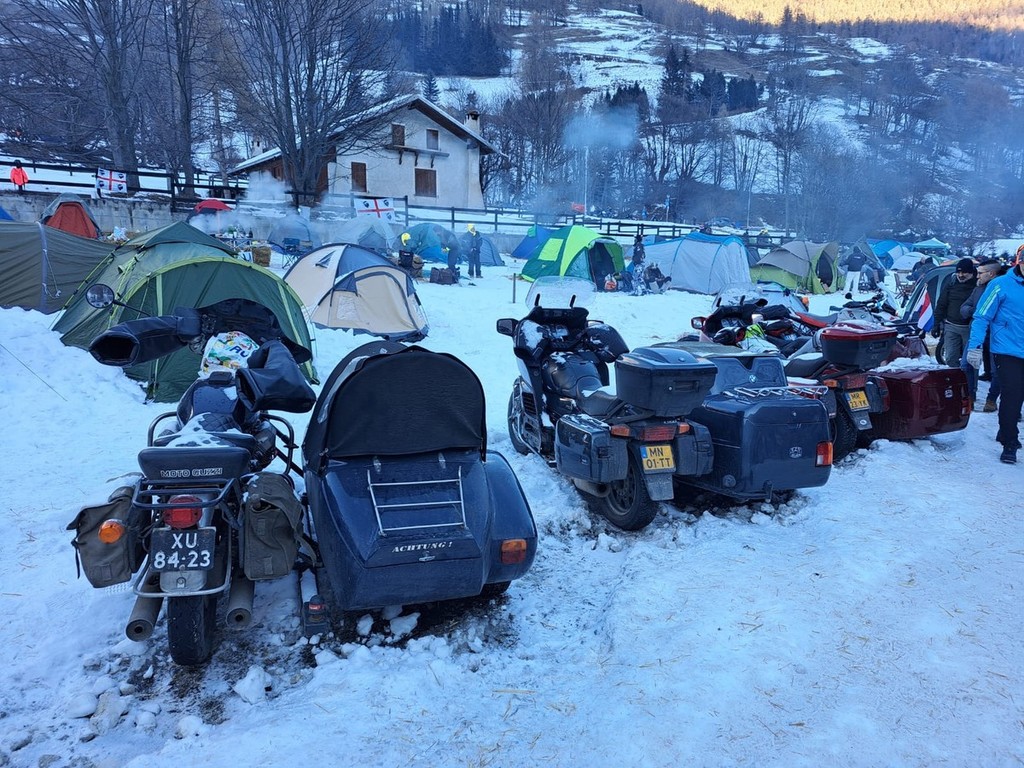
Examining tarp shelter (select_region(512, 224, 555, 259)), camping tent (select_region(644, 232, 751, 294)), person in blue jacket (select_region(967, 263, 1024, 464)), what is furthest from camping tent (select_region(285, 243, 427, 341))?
tarp shelter (select_region(512, 224, 555, 259))

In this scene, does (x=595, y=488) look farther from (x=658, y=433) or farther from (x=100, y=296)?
(x=100, y=296)

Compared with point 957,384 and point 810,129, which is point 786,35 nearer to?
point 810,129

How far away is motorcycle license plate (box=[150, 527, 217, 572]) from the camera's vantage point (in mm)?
2617

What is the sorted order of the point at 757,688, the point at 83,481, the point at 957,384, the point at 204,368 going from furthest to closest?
the point at 957,384 < the point at 83,481 < the point at 204,368 < the point at 757,688

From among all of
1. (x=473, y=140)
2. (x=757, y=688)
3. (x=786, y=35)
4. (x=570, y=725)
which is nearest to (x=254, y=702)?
(x=570, y=725)

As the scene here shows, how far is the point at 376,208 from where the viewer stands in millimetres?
24250

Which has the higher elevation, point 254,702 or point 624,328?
point 254,702

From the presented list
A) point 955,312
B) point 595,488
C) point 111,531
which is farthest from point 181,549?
point 955,312

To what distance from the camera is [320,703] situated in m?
2.68

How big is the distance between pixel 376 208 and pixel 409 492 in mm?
22756

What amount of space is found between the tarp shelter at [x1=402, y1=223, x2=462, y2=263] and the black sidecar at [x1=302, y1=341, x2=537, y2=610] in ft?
65.1

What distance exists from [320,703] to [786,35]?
13703cm

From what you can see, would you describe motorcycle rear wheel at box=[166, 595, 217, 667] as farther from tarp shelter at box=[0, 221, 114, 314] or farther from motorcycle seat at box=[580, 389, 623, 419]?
tarp shelter at box=[0, 221, 114, 314]

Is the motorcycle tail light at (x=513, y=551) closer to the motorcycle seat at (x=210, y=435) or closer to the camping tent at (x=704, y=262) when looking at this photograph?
the motorcycle seat at (x=210, y=435)
